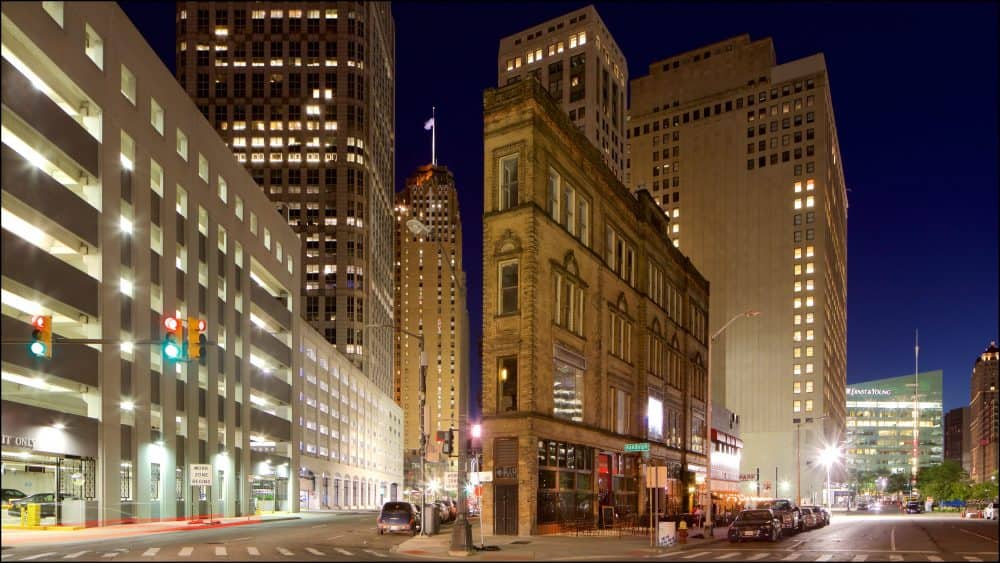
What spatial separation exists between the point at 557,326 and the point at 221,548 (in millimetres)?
18644

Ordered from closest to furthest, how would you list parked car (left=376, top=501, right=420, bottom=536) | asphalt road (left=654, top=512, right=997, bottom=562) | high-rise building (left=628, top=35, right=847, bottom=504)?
1. asphalt road (left=654, top=512, right=997, bottom=562)
2. parked car (left=376, top=501, right=420, bottom=536)
3. high-rise building (left=628, top=35, right=847, bottom=504)

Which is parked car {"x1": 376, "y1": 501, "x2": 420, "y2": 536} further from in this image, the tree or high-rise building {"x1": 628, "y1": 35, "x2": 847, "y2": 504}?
the tree

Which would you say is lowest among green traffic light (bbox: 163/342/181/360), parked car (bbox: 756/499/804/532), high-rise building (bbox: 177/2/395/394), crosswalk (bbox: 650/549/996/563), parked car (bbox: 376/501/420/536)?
parked car (bbox: 756/499/804/532)

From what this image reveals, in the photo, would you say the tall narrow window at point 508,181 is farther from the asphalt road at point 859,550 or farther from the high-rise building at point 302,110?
the high-rise building at point 302,110

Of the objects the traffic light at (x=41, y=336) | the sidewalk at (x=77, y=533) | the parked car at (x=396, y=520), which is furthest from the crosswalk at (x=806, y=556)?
the sidewalk at (x=77, y=533)

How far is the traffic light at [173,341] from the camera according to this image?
25.8 meters

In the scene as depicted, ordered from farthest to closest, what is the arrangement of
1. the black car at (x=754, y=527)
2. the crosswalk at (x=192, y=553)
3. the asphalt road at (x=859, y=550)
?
the black car at (x=754, y=527)
the asphalt road at (x=859, y=550)
the crosswalk at (x=192, y=553)

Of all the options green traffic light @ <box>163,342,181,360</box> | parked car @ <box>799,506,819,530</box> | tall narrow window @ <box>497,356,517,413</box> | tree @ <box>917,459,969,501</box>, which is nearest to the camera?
green traffic light @ <box>163,342,181,360</box>

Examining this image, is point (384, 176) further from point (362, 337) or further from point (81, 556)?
point (81, 556)

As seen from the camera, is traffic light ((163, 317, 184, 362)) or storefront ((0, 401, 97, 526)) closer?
traffic light ((163, 317, 184, 362))

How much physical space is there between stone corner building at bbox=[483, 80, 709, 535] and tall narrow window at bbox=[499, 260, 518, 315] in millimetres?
55

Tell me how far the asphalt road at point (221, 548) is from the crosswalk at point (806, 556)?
10.1m

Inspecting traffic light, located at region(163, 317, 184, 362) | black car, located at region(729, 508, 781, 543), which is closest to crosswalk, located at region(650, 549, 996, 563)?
black car, located at region(729, 508, 781, 543)

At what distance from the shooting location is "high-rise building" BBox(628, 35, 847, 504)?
144625mm
